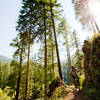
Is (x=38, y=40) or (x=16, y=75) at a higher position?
(x=38, y=40)

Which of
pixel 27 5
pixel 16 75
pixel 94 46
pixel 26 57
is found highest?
pixel 27 5

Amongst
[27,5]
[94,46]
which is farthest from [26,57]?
[94,46]

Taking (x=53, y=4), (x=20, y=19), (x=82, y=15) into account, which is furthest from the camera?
(x=82, y=15)

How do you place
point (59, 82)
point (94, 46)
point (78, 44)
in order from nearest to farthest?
1. point (94, 46)
2. point (59, 82)
3. point (78, 44)

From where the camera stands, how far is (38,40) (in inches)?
531

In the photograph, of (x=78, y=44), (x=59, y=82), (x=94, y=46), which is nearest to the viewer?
(x=94, y=46)

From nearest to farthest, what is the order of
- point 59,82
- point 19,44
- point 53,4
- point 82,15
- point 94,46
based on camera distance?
point 94,46 < point 59,82 < point 53,4 < point 19,44 < point 82,15

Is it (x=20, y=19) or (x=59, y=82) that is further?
(x=20, y=19)

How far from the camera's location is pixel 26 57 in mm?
13961

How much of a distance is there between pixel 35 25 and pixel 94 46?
1082 centimetres

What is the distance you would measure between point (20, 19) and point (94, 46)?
552 inches

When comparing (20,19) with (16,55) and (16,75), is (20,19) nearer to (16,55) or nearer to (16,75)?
(16,55)

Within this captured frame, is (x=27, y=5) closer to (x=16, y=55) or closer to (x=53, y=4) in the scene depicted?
(x=53, y=4)

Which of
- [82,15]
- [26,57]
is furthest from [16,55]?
[82,15]
